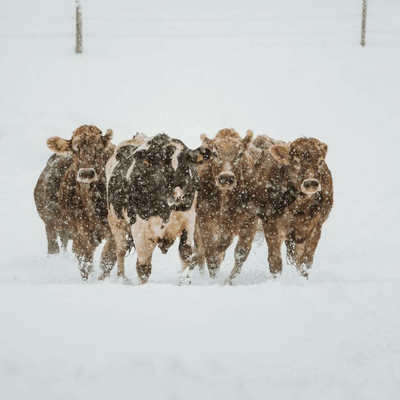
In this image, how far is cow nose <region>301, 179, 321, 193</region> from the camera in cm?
792

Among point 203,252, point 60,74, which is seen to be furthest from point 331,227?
point 60,74

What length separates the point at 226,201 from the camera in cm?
862

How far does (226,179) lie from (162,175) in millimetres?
1013

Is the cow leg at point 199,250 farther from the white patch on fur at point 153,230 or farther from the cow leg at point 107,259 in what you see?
the white patch on fur at point 153,230

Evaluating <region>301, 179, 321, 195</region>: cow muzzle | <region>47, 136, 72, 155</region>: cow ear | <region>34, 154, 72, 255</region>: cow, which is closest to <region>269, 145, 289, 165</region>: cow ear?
<region>301, 179, 321, 195</region>: cow muzzle

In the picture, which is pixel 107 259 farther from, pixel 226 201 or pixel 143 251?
pixel 226 201

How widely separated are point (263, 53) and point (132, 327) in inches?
808

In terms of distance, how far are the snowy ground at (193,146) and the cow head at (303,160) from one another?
1156mm

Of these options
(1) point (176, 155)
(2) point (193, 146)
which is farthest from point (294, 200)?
(2) point (193, 146)

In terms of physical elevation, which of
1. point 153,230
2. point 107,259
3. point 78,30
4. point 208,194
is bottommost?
point 107,259

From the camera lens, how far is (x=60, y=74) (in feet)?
72.4

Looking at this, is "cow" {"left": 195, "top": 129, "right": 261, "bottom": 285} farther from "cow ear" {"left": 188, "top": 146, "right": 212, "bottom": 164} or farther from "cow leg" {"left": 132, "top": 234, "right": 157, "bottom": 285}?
"cow leg" {"left": 132, "top": 234, "right": 157, "bottom": 285}

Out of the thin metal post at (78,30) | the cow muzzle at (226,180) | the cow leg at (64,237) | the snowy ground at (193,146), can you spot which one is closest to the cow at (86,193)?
the snowy ground at (193,146)

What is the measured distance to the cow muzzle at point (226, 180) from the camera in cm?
823
